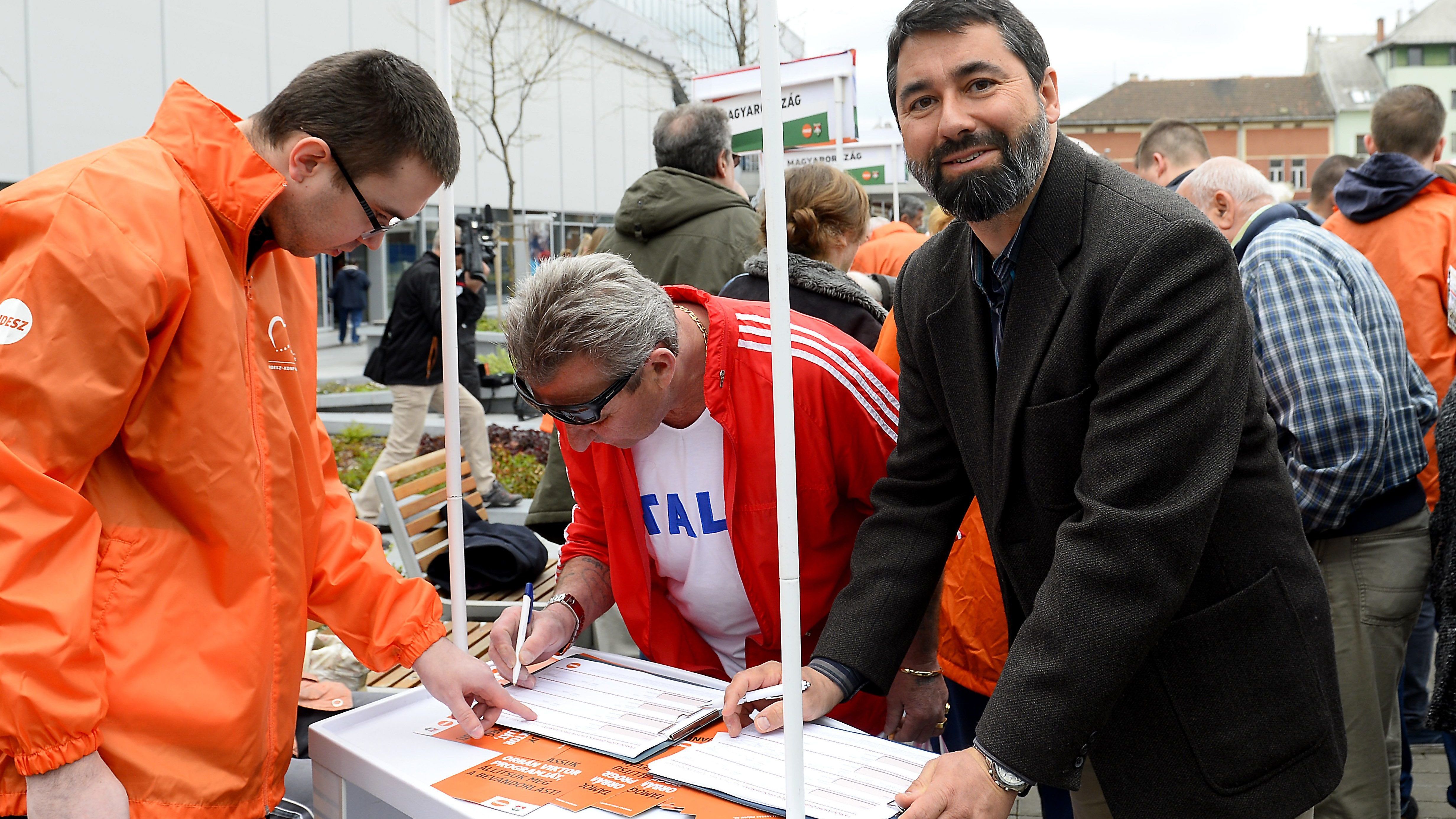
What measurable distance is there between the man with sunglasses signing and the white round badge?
77 cm

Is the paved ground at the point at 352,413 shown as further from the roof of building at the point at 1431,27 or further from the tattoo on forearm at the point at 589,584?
the roof of building at the point at 1431,27

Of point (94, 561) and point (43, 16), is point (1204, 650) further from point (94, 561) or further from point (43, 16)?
point (43, 16)

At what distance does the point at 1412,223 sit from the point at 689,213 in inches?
102

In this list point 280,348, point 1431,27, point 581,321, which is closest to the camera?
point 280,348

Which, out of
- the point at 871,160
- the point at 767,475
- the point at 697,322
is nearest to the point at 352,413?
the point at 871,160

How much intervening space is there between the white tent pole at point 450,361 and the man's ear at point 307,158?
303 mm

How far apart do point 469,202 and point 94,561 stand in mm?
20981

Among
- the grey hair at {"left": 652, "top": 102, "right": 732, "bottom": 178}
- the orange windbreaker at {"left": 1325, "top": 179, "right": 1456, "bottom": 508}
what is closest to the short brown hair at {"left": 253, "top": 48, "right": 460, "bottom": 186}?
the grey hair at {"left": 652, "top": 102, "right": 732, "bottom": 178}

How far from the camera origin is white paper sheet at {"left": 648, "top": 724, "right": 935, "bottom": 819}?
1536 mm

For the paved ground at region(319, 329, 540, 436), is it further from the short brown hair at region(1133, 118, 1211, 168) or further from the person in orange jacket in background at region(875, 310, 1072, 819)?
the short brown hair at region(1133, 118, 1211, 168)

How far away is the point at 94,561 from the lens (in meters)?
1.46

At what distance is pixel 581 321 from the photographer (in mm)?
1933

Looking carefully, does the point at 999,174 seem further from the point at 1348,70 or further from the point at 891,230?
the point at 1348,70

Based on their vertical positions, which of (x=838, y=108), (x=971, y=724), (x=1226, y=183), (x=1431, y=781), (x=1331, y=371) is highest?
(x=838, y=108)
